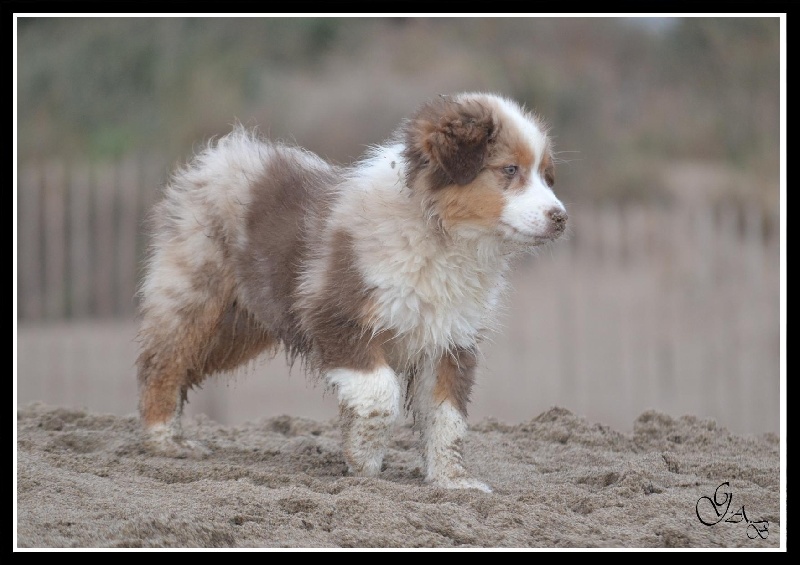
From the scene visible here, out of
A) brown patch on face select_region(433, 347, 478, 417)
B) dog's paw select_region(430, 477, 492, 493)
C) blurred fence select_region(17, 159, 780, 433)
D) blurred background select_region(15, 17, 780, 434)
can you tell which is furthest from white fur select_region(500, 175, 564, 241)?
blurred fence select_region(17, 159, 780, 433)

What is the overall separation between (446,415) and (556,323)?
6673 millimetres

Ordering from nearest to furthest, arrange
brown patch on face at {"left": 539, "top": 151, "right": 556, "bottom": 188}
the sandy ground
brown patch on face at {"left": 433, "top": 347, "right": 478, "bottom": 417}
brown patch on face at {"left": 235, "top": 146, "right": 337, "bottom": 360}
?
the sandy ground, brown patch on face at {"left": 539, "top": 151, "right": 556, "bottom": 188}, brown patch on face at {"left": 433, "top": 347, "right": 478, "bottom": 417}, brown patch on face at {"left": 235, "top": 146, "right": 337, "bottom": 360}

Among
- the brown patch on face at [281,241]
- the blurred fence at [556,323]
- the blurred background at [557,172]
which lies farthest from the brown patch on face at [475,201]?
the blurred fence at [556,323]

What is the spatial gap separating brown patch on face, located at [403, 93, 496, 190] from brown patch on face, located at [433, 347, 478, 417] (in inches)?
38.8

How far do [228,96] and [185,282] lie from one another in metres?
Answer: 12.5

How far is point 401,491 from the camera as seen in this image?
5.88 metres

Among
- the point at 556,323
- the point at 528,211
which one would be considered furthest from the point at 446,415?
the point at 556,323

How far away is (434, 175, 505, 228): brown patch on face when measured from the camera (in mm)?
5984

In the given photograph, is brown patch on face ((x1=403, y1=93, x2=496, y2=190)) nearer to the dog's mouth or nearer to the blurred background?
the dog's mouth

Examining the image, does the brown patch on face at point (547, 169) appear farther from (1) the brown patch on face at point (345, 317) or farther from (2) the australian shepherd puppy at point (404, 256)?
(1) the brown patch on face at point (345, 317)

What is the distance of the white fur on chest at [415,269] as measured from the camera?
19.8ft

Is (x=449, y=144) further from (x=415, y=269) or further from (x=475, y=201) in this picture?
(x=415, y=269)

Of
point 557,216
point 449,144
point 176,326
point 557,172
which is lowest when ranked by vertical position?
point 176,326

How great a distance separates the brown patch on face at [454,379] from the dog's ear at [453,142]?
1.00 metres
